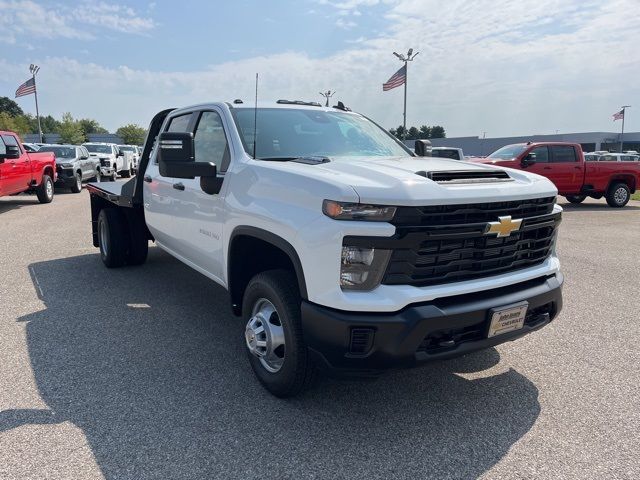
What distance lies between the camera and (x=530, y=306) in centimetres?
309

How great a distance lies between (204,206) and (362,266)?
1.88 meters

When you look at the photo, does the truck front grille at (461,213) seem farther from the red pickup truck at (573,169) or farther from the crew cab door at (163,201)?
the red pickup truck at (573,169)

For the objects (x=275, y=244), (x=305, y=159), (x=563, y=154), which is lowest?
(x=275, y=244)

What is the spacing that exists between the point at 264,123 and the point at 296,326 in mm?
1814

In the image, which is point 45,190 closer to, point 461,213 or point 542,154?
point 461,213

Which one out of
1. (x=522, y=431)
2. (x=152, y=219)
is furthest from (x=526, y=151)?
(x=522, y=431)

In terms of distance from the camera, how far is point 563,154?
1527 centimetres

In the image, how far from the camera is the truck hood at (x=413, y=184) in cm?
265

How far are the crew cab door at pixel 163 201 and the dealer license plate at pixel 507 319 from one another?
300cm

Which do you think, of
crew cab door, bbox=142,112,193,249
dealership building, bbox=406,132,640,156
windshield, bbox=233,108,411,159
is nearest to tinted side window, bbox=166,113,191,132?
crew cab door, bbox=142,112,193,249

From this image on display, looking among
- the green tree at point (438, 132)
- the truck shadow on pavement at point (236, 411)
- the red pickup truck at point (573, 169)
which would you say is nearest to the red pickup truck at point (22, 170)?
the truck shadow on pavement at point (236, 411)

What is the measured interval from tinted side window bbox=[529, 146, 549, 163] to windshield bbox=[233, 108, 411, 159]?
11888 millimetres

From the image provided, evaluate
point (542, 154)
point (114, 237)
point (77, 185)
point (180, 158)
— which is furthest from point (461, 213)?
point (77, 185)

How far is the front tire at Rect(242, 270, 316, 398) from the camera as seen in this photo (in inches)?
120
